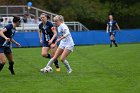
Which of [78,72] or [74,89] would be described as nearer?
[74,89]

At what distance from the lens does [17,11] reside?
1826 inches

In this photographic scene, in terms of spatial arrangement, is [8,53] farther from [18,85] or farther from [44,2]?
[44,2]

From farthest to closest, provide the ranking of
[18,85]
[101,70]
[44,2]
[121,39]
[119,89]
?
1. [44,2]
2. [121,39]
3. [101,70]
4. [18,85]
5. [119,89]

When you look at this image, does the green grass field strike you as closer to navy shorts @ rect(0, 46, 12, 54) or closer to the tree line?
navy shorts @ rect(0, 46, 12, 54)

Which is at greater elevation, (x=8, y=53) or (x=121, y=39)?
(x=8, y=53)

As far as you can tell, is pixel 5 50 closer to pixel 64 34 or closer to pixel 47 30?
pixel 64 34

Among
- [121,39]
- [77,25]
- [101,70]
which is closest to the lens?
[101,70]

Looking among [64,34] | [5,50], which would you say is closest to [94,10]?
[64,34]

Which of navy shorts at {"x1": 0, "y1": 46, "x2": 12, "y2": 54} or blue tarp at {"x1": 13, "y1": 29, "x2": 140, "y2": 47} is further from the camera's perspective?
blue tarp at {"x1": 13, "y1": 29, "x2": 140, "y2": 47}

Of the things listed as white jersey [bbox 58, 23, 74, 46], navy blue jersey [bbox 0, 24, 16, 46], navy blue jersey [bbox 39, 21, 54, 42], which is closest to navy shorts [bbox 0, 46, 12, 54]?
navy blue jersey [bbox 0, 24, 16, 46]

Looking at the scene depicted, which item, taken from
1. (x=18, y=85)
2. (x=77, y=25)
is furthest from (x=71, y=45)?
(x=77, y=25)

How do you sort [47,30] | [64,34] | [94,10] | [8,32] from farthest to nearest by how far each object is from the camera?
1. [94,10]
2. [47,30]
3. [64,34]
4. [8,32]

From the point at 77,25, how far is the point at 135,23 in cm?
1514

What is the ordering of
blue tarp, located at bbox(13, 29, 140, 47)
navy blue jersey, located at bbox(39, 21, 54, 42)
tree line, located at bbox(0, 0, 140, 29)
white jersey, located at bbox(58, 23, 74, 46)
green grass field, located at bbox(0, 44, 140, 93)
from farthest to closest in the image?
tree line, located at bbox(0, 0, 140, 29), blue tarp, located at bbox(13, 29, 140, 47), navy blue jersey, located at bbox(39, 21, 54, 42), white jersey, located at bbox(58, 23, 74, 46), green grass field, located at bbox(0, 44, 140, 93)
